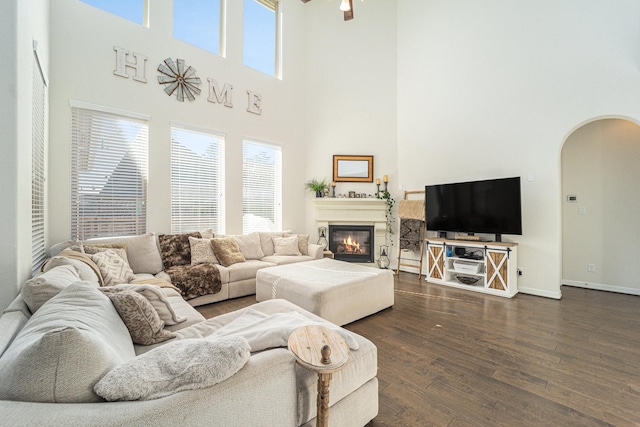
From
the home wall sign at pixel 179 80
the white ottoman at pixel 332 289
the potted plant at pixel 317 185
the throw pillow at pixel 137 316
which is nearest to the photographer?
the throw pillow at pixel 137 316

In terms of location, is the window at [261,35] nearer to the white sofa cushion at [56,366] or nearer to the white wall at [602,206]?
the white sofa cushion at [56,366]

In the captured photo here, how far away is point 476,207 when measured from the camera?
13.7ft

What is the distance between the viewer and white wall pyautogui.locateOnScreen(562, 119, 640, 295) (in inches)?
155

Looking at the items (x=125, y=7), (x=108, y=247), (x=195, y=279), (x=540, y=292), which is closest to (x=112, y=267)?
(x=108, y=247)

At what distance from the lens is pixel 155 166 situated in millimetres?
3988

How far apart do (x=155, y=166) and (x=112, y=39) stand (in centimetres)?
170

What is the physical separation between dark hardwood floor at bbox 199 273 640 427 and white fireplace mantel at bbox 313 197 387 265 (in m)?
2.04

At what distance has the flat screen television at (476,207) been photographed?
3.86m

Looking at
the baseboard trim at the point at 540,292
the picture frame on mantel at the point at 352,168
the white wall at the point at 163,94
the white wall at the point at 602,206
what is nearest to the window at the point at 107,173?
the white wall at the point at 163,94

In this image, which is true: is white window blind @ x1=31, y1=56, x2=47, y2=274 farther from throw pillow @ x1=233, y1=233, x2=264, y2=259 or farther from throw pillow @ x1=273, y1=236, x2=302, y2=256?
throw pillow @ x1=273, y1=236, x2=302, y2=256

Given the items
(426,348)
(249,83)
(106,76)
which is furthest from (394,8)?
(426,348)

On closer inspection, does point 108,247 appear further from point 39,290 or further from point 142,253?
point 39,290

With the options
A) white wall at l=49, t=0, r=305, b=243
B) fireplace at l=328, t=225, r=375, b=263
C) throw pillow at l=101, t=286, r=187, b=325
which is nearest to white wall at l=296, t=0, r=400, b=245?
white wall at l=49, t=0, r=305, b=243

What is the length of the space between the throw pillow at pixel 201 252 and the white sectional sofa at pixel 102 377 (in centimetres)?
228
